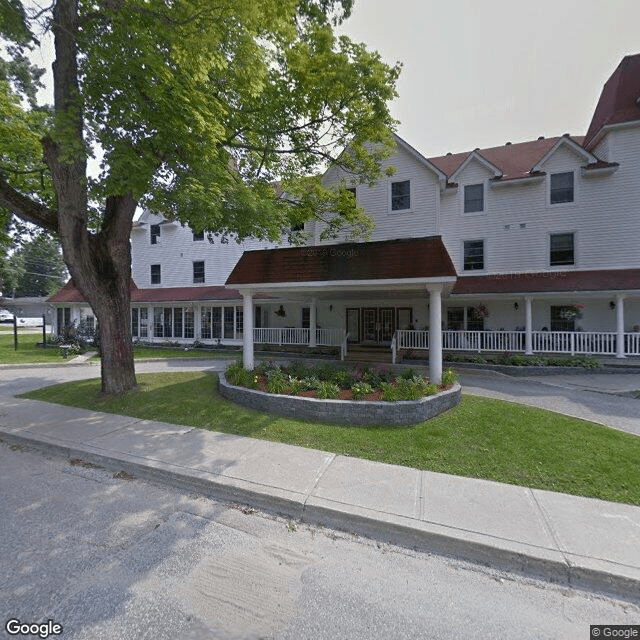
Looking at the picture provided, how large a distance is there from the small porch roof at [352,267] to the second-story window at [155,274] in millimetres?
16822

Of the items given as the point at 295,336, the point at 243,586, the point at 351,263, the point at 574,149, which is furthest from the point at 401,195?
the point at 243,586

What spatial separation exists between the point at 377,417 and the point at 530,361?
30.3ft

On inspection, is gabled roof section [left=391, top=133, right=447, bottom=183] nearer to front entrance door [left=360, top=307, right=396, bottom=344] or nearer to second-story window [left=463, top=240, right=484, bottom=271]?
second-story window [left=463, top=240, right=484, bottom=271]

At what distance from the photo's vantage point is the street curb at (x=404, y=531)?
115 inches

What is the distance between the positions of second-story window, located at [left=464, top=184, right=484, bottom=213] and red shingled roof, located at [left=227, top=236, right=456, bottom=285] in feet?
36.0

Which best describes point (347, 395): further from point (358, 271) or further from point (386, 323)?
point (386, 323)

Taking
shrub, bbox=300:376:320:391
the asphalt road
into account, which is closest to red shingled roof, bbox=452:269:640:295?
shrub, bbox=300:376:320:391

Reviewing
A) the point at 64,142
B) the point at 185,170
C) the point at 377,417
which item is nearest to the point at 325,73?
the point at 185,170

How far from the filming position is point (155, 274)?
78.0 ft

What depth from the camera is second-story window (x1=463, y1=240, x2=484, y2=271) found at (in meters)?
16.6

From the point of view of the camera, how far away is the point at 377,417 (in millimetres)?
6520

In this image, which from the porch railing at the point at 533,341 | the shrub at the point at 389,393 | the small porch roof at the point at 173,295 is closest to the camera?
the shrub at the point at 389,393

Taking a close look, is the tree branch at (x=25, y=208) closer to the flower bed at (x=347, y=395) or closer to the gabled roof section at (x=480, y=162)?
the flower bed at (x=347, y=395)

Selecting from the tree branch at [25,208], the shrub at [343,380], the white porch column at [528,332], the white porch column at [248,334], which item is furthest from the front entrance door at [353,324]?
the tree branch at [25,208]
